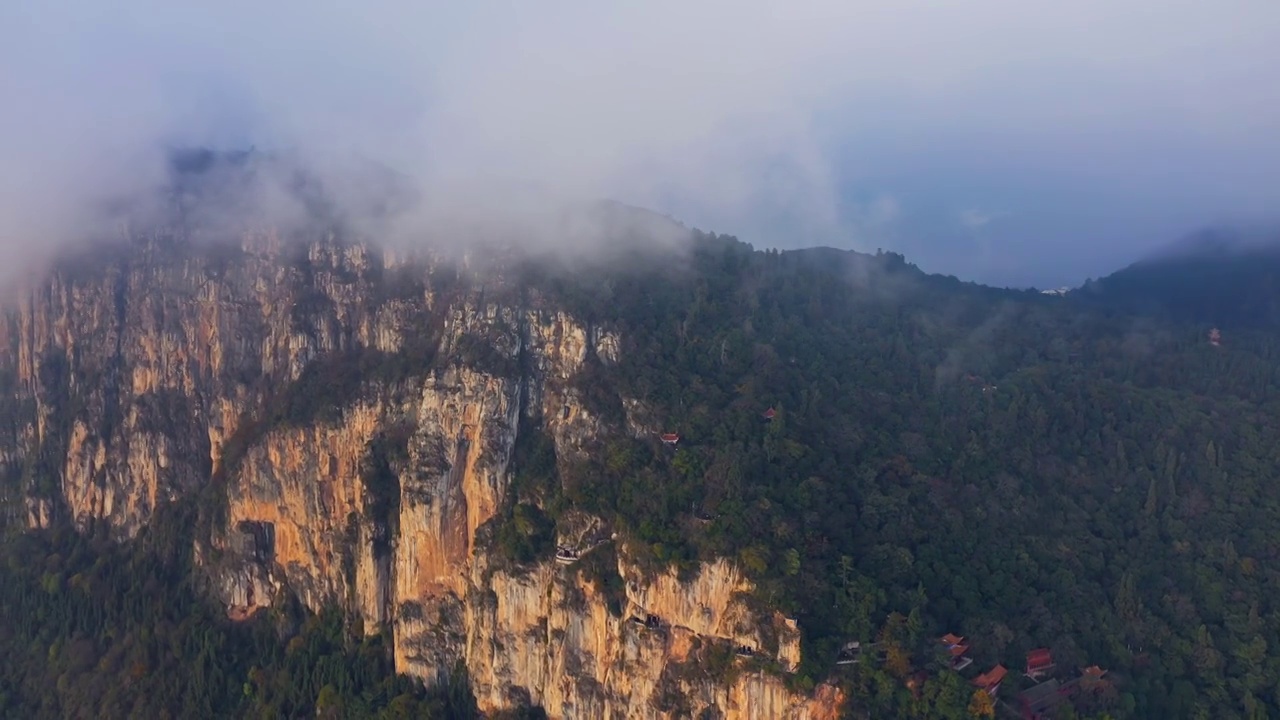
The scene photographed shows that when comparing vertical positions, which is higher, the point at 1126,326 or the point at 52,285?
the point at 52,285

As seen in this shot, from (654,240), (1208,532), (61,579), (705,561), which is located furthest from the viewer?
(654,240)

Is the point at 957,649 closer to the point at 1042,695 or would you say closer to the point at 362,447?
the point at 1042,695

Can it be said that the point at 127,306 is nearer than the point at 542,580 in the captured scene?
No

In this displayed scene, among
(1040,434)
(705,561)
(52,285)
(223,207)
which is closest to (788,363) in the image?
(1040,434)

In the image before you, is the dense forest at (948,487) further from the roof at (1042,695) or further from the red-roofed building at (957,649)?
the roof at (1042,695)

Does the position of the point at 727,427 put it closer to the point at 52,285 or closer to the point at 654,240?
the point at 654,240

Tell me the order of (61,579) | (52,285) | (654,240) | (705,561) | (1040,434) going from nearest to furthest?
(705,561) → (1040,434) → (61,579) → (654,240) → (52,285)

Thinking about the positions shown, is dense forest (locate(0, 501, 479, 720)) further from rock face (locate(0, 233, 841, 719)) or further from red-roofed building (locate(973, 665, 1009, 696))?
red-roofed building (locate(973, 665, 1009, 696))
